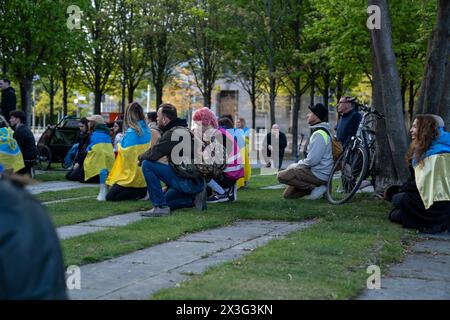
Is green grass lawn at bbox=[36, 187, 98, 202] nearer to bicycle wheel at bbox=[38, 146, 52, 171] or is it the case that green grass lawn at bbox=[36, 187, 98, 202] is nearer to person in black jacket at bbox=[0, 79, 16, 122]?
person in black jacket at bbox=[0, 79, 16, 122]

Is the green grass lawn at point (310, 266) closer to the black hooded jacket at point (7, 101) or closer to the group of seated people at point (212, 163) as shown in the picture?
the group of seated people at point (212, 163)

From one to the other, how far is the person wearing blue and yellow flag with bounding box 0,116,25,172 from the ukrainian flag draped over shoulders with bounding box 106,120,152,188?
194 centimetres

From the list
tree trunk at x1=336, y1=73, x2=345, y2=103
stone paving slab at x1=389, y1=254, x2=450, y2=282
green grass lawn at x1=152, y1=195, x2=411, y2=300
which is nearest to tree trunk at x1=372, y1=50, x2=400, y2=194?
green grass lawn at x1=152, y1=195, x2=411, y2=300

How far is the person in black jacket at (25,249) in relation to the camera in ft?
7.48

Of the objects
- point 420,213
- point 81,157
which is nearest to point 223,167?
point 420,213

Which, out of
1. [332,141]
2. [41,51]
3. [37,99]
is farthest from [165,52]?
[37,99]

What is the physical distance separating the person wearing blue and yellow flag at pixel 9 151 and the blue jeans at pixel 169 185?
3.55 meters

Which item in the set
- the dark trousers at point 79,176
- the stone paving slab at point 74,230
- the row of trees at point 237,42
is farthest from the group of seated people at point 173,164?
the row of trees at point 237,42

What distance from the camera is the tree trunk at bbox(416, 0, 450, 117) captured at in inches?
431

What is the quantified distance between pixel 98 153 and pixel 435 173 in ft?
30.5

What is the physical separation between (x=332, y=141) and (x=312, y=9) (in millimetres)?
24983

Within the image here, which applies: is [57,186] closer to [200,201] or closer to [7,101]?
[7,101]

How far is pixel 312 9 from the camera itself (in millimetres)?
36531
